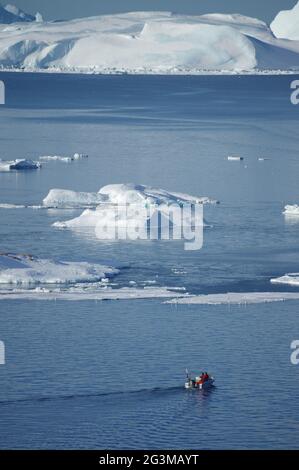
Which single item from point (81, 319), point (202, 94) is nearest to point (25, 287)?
point (81, 319)

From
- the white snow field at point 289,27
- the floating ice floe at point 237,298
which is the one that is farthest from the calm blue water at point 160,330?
the white snow field at point 289,27

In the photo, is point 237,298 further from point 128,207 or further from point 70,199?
point 70,199

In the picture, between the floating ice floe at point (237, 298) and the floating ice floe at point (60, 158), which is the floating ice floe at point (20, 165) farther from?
the floating ice floe at point (237, 298)

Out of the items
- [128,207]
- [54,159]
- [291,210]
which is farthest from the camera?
[54,159]

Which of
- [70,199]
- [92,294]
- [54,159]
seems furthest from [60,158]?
[92,294]
